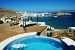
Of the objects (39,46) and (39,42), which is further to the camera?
(39,42)

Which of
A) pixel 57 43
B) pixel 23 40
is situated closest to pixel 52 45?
pixel 57 43

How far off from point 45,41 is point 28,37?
4.67 ft

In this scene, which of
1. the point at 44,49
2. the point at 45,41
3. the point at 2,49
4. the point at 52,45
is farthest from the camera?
the point at 45,41

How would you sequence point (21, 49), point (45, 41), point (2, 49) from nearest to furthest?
1. point (2, 49)
2. point (21, 49)
3. point (45, 41)

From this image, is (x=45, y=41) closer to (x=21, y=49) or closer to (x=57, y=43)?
(x=57, y=43)

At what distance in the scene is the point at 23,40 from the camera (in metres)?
8.61

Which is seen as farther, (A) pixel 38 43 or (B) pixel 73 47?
(A) pixel 38 43

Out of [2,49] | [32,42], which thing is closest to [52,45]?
[32,42]

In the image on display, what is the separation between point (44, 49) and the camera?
25.0 ft

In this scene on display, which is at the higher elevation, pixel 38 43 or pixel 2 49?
pixel 2 49

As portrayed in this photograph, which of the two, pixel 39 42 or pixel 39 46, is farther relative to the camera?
pixel 39 42

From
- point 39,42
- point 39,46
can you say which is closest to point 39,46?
point 39,46

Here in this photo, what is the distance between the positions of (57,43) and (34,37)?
82.2 inches

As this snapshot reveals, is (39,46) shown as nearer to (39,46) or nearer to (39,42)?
(39,46)
